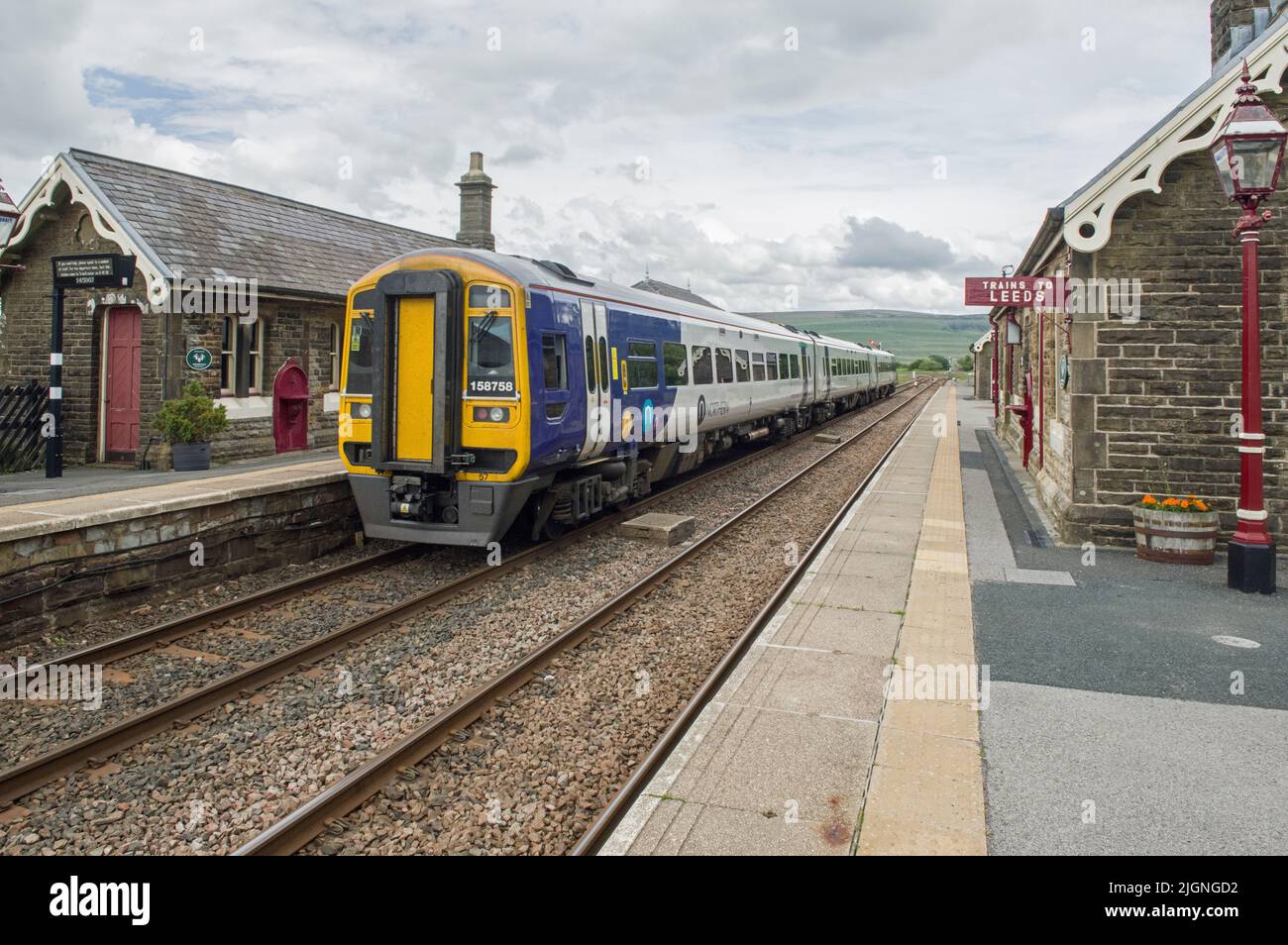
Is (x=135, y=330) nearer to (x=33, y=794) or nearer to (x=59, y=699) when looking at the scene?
(x=59, y=699)

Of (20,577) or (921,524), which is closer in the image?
(20,577)

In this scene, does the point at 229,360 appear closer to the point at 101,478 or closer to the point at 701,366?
the point at 101,478

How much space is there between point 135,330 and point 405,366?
8531 millimetres

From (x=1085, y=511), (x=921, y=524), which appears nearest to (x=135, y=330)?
(x=921, y=524)

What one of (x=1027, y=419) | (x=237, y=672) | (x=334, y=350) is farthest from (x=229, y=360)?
(x=1027, y=419)

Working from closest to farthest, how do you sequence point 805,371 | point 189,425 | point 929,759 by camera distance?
point 929,759 < point 189,425 < point 805,371

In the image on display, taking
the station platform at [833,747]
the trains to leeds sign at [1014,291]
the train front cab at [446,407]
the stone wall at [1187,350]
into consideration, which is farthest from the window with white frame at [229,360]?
the stone wall at [1187,350]

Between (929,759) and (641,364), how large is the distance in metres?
7.83

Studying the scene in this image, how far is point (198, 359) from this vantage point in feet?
46.7

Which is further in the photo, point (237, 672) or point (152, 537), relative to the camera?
point (152, 537)

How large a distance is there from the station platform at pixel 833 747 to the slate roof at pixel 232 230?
12318 millimetres
